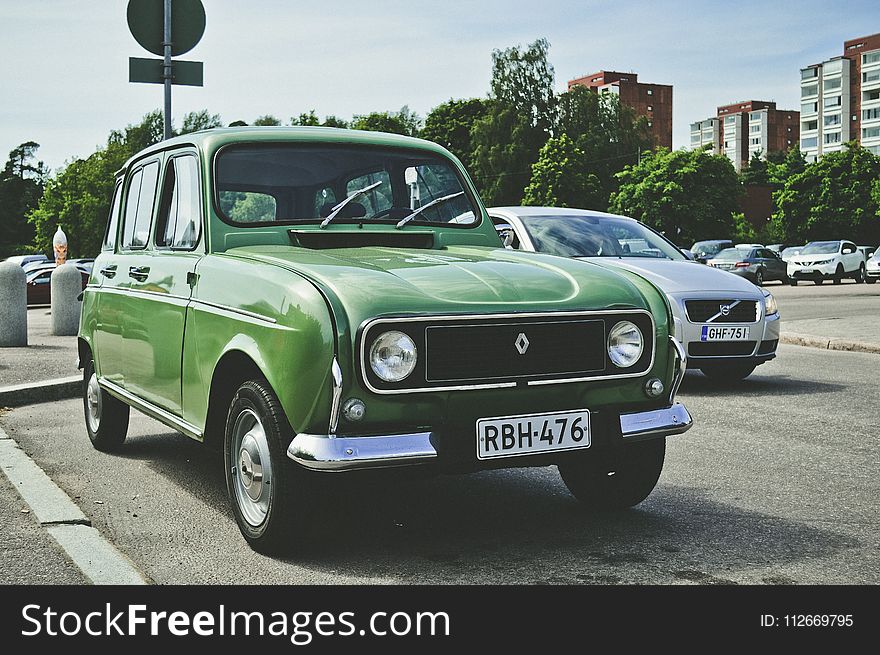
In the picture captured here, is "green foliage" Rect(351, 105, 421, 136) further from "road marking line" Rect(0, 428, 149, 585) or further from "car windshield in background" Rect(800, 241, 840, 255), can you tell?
"road marking line" Rect(0, 428, 149, 585)

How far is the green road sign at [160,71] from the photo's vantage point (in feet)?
34.3

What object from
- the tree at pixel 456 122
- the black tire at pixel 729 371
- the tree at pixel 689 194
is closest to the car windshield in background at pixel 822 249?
the tree at pixel 689 194

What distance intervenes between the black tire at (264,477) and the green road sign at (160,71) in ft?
21.4

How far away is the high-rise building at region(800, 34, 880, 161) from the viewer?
118000 millimetres

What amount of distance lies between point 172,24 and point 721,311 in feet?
19.4

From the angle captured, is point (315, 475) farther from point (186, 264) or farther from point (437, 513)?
point (186, 264)

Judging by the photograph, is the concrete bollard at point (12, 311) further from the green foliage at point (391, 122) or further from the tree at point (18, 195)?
the tree at point (18, 195)

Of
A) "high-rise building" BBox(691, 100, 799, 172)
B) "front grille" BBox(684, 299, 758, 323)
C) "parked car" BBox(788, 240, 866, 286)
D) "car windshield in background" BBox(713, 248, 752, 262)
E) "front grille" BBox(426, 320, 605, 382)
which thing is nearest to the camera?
"front grille" BBox(426, 320, 605, 382)

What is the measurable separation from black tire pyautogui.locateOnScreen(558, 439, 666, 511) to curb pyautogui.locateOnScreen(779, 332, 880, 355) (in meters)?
8.90

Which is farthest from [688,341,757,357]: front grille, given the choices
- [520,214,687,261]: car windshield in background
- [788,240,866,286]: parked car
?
[788,240,866,286]: parked car

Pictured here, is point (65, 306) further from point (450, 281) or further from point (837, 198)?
point (837, 198)

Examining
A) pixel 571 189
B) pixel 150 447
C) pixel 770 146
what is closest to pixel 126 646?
pixel 150 447

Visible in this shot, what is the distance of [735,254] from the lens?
39.1m

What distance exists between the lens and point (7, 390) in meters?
9.59
